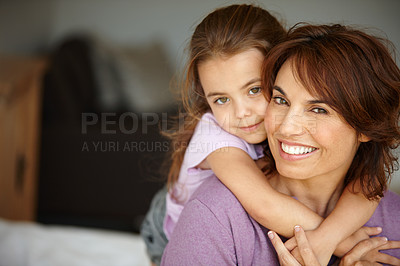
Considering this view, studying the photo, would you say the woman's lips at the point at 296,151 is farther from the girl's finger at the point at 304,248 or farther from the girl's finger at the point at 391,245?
the girl's finger at the point at 391,245

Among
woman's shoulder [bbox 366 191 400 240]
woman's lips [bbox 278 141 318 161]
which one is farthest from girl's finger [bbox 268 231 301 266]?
woman's shoulder [bbox 366 191 400 240]

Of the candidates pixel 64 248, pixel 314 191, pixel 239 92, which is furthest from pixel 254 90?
pixel 64 248

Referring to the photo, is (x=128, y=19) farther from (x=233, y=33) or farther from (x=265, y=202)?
(x=265, y=202)

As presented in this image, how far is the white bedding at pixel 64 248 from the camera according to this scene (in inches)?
73.0

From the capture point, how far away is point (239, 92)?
1.52m

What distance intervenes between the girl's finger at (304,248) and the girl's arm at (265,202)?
4 centimetres

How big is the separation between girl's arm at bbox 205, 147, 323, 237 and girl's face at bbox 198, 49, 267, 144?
0.71 feet

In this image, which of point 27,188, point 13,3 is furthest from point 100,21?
point 27,188

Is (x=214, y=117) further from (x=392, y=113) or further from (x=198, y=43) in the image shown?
(x=392, y=113)

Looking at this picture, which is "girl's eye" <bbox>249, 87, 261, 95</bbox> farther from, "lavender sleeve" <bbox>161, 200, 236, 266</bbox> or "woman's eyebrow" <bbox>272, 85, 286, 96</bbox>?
"lavender sleeve" <bbox>161, 200, 236, 266</bbox>

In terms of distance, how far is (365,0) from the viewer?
4.27 meters

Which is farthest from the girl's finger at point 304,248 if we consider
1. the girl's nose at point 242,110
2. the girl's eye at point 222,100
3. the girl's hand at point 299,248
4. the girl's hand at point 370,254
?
the girl's eye at point 222,100

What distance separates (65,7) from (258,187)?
4.30m

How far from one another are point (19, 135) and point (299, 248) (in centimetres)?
253
